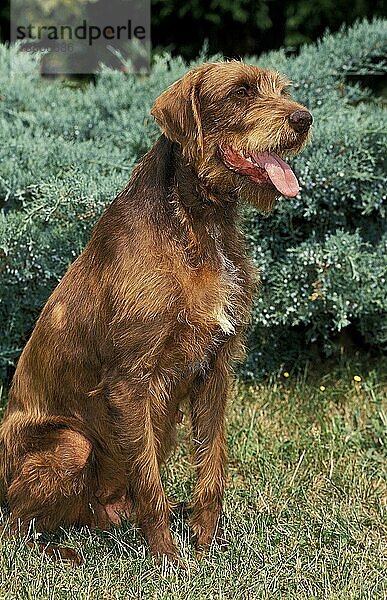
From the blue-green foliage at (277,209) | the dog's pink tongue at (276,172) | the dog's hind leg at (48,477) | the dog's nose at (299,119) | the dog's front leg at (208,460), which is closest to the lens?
the dog's nose at (299,119)

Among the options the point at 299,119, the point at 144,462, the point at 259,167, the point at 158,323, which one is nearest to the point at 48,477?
the point at 144,462

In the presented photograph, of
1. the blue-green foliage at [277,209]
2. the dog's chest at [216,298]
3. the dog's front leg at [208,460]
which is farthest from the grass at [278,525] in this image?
the dog's chest at [216,298]

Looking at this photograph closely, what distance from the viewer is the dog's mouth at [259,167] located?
129 inches

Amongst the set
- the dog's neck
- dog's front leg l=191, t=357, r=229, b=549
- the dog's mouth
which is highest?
the dog's mouth

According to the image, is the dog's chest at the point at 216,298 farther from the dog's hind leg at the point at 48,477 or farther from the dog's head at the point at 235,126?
the dog's hind leg at the point at 48,477

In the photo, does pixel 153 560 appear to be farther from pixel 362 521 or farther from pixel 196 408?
pixel 362 521

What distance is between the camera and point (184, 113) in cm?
324

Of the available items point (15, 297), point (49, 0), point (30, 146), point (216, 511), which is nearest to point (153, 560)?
point (216, 511)

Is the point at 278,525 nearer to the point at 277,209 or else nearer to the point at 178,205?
the point at 178,205

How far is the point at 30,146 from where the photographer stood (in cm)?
528

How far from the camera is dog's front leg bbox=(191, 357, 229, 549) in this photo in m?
3.76

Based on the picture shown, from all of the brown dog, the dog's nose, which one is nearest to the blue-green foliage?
the brown dog

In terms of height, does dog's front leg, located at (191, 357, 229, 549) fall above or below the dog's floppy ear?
below

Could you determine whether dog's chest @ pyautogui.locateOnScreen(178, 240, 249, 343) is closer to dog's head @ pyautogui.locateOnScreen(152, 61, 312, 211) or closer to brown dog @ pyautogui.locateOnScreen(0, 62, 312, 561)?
brown dog @ pyautogui.locateOnScreen(0, 62, 312, 561)
